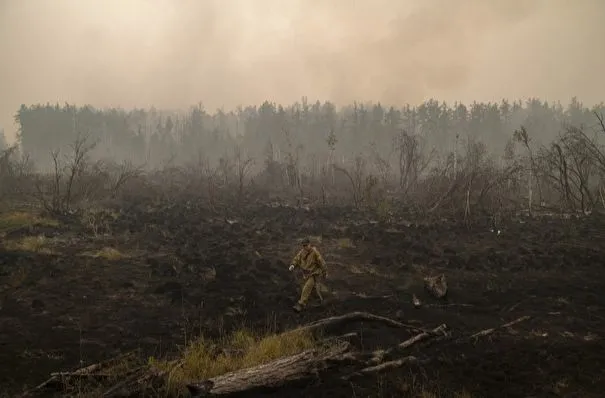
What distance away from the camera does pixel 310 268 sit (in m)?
9.94

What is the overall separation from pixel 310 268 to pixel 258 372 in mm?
4181

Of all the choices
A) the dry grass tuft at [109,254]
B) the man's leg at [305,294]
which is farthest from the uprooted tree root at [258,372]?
the dry grass tuft at [109,254]

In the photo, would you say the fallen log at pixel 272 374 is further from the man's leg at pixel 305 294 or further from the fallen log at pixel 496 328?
the man's leg at pixel 305 294

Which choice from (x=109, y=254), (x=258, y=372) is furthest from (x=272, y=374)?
(x=109, y=254)

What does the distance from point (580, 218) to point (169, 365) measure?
17.5m

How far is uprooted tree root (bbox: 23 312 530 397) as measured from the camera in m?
5.55

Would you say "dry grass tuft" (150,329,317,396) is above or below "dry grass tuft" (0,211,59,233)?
below

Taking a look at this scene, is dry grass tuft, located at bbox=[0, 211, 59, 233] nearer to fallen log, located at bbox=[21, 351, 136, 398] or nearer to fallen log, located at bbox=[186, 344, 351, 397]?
fallen log, located at bbox=[21, 351, 136, 398]

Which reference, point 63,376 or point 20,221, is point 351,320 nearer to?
point 63,376

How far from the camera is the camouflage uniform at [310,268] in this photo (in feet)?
31.7

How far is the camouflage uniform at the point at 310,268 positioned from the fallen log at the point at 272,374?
9.66 feet

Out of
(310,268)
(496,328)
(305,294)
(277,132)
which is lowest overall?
(496,328)

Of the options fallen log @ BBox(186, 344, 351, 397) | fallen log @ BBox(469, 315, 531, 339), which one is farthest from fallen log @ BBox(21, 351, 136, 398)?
fallen log @ BBox(469, 315, 531, 339)

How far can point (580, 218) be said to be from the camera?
1817cm
